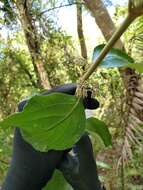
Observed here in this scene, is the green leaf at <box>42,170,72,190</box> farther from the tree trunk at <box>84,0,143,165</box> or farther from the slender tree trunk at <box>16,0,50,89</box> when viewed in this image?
the slender tree trunk at <box>16,0,50,89</box>

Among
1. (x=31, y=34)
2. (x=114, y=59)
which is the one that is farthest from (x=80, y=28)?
(x=114, y=59)

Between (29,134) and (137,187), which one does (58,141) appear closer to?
(29,134)

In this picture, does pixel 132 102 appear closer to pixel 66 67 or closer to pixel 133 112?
pixel 133 112

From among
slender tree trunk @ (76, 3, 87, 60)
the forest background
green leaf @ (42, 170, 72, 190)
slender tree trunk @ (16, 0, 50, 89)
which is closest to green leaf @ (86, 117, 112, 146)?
green leaf @ (42, 170, 72, 190)

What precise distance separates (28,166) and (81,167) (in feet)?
0.21

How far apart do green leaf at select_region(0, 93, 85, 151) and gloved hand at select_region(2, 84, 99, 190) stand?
0.13 meters

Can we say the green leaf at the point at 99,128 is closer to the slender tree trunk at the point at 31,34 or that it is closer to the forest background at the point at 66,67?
the forest background at the point at 66,67

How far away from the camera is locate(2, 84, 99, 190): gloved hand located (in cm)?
46

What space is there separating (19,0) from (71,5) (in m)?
1.25

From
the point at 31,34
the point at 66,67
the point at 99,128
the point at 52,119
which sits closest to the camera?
the point at 52,119

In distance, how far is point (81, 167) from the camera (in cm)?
49

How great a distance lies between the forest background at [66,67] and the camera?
1.21 meters

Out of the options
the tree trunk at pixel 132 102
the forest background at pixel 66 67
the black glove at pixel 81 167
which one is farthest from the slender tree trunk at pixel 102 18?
the black glove at pixel 81 167

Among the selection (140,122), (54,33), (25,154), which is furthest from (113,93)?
(54,33)
